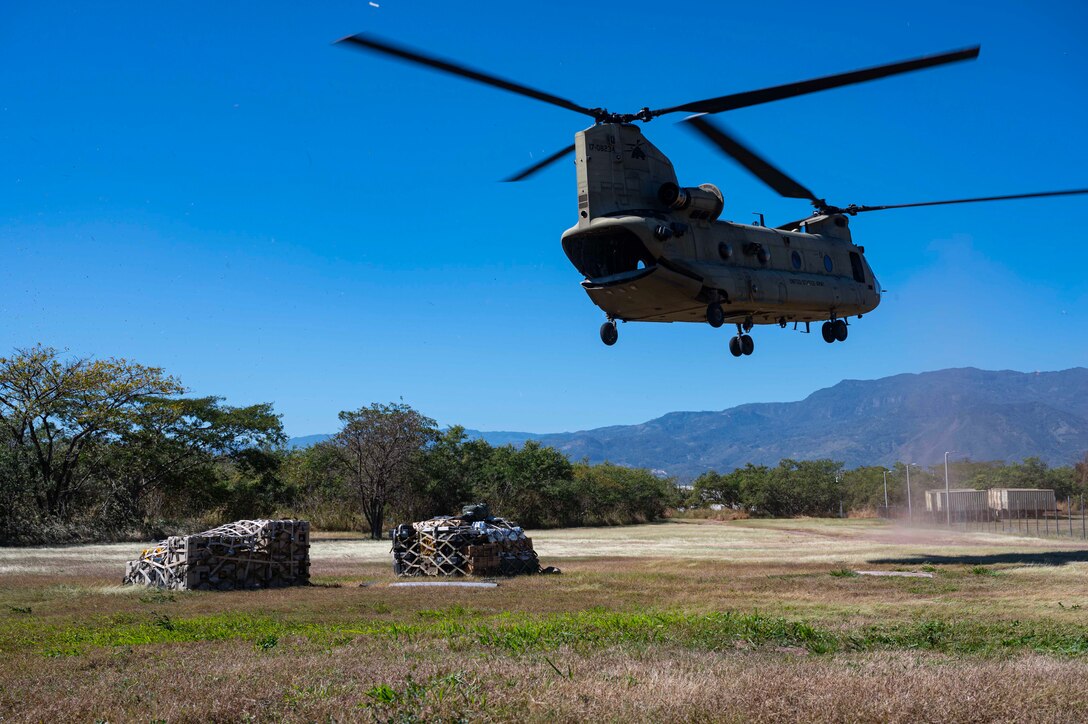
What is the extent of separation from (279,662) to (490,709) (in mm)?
3276

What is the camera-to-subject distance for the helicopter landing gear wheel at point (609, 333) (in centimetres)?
2641

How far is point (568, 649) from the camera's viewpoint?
1079 cm

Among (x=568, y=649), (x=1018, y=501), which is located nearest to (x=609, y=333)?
(x=568, y=649)

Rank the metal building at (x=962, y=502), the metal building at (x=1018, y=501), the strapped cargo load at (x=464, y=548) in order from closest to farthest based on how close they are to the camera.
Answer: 1. the strapped cargo load at (x=464, y=548)
2. the metal building at (x=962, y=502)
3. the metal building at (x=1018, y=501)

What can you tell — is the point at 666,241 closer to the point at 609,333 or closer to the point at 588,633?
the point at 609,333

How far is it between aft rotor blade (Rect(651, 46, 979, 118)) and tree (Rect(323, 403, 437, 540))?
36.7 metres

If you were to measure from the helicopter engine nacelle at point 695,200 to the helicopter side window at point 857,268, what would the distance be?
679 centimetres

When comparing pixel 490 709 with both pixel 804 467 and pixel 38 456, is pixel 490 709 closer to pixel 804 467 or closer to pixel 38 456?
pixel 38 456

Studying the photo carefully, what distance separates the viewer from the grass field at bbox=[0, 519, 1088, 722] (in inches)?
306

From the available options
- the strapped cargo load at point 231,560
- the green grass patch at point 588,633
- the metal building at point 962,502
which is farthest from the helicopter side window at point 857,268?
the metal building at point 962,502

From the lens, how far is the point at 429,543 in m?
26.9

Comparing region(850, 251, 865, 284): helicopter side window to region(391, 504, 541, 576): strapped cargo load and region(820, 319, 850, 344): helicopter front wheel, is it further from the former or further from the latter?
region(391, 504, 541, 576): strapped cargo load

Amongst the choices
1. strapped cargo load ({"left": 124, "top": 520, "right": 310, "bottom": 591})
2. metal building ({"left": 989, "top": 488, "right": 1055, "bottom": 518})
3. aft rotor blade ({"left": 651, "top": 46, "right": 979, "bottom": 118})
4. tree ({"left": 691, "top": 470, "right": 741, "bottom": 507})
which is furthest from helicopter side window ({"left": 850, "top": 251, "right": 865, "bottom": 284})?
tree ({"left": 691, "top": 470, "right": 741, "bottom": 507})

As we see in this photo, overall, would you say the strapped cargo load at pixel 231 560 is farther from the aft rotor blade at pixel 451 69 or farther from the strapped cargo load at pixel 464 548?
the aft rotor blade at pixel 451 69
